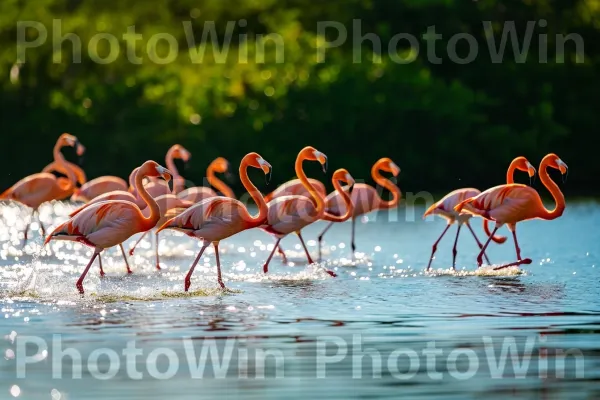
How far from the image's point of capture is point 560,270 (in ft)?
49.2

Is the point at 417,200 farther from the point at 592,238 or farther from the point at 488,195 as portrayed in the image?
the point at 488,195

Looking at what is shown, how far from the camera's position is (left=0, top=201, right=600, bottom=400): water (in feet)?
27.8

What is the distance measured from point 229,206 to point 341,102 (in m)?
21.6

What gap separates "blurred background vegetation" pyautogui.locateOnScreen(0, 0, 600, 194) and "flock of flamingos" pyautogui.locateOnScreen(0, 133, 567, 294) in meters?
14.4

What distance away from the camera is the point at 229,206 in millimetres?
13125

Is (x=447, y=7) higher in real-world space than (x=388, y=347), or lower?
higher

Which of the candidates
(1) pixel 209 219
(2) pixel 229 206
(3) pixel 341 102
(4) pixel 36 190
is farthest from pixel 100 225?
(3) pixel 341 102

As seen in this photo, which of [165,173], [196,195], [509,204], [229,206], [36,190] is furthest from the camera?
[36,190]

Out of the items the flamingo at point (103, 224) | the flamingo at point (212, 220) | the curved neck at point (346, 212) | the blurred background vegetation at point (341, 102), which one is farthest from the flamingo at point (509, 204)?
the blurred background vegetation at point (341, 102)

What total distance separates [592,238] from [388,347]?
10.5 metres

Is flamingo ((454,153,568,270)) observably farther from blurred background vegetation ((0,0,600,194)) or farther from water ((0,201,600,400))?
blurred background vegetation ((0,0,600,194))

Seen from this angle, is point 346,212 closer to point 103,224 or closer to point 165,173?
point 103,224

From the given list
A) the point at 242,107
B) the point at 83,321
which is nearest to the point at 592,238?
the point at 83,321

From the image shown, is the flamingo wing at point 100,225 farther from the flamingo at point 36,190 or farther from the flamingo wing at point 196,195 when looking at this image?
the flamingo at point 36,190
